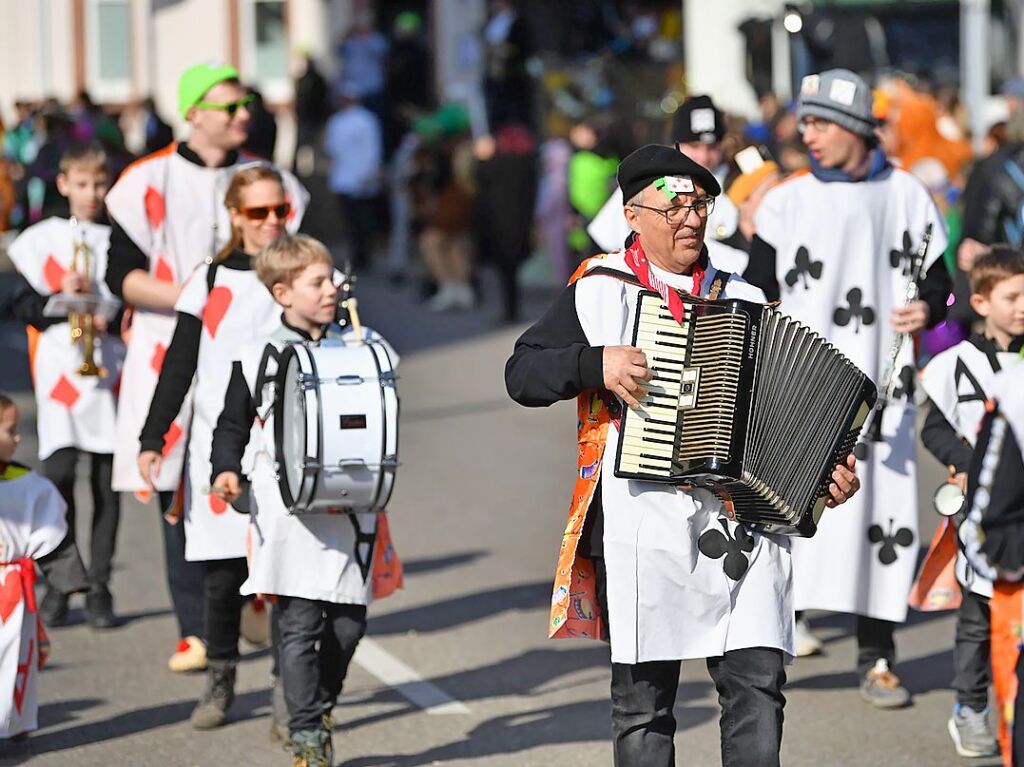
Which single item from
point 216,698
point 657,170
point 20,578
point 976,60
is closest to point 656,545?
point 657,170

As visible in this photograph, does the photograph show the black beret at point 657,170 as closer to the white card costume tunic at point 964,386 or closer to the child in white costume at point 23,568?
the white card costume tunic at point 964,386

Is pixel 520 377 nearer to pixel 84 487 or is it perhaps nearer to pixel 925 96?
pixel 84 487

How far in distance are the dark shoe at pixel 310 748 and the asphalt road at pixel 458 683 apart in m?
0.58

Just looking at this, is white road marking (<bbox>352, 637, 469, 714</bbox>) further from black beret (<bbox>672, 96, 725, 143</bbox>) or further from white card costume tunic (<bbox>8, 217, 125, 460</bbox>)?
black beret (<bbox>672, 96, 725, 143</bbox>)

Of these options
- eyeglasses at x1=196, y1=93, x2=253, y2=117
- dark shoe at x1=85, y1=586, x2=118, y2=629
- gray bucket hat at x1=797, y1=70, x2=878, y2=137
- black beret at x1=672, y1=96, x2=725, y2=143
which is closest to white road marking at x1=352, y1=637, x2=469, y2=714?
dark shoe at x1=85, y1=586, x2=118, y2=629

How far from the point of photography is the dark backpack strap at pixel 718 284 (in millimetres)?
5379

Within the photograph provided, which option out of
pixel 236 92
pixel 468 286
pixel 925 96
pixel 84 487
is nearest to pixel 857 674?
pixel 236 92

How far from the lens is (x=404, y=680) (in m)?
8.10

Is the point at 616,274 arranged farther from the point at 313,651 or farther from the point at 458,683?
the point at 458,683

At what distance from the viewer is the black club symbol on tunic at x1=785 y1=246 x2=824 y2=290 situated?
7.65 m

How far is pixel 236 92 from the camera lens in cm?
794

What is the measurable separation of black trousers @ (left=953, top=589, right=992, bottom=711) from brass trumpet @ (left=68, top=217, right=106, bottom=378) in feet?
12.5

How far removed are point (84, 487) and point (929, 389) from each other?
6.61 m

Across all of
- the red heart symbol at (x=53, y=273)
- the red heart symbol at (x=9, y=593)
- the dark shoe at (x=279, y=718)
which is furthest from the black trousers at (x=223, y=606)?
the red heart symbol at (x=53, y=273)
